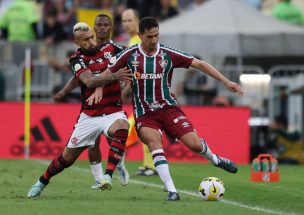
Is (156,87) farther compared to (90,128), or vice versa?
(90,128)

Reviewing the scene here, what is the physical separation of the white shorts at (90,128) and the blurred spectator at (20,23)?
1201 centimetres

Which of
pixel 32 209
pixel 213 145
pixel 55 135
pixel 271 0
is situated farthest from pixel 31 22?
pixel 32 209


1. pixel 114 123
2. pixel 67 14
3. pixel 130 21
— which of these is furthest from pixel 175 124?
pixel 67 14

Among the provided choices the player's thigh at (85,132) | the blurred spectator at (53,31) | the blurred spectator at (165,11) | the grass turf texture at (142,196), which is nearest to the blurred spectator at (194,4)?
the blurred spectator at (165,11)

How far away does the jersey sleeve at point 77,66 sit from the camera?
13.3 meters

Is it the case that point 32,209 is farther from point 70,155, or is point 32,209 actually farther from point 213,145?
point 213,145

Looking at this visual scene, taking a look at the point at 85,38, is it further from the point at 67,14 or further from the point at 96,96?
the point at 67,14

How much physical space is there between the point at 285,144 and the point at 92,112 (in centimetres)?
1033

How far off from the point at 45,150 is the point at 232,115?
3767mm

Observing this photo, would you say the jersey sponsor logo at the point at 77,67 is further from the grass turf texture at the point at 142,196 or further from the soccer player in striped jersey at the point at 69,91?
the grass turf texture at the point at 142,196

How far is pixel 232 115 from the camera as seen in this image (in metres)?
22.4

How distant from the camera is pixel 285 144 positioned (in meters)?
23.4

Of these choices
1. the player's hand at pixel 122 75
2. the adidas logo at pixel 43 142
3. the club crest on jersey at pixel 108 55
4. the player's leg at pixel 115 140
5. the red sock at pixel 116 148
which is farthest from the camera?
the adidas logo at pixel 43 142

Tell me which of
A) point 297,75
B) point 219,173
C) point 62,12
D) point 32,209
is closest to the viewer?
point 32,209
